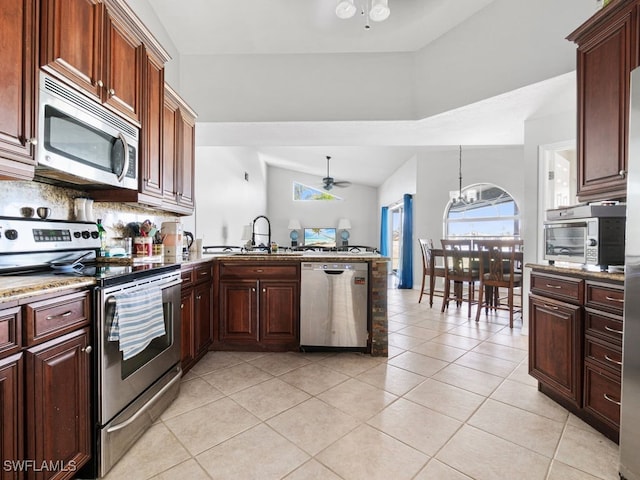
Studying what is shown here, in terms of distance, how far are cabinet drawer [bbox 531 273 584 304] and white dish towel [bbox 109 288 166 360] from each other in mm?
2335

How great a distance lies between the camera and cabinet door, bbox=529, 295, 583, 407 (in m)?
1.74

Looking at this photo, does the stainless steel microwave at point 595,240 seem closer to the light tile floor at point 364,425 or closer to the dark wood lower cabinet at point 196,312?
the light tile floor at point 364,425

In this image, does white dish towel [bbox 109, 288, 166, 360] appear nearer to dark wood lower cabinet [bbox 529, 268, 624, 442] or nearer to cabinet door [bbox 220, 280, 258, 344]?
cabinet door [bbox 220, 280, 258, 344]

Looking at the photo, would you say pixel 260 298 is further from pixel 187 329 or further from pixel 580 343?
pixel 580 343

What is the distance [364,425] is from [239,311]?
4.88 feet

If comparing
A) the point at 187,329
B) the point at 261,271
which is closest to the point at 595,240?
the point at 261,271

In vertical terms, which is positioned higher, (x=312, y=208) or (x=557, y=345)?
(x=312, y=208)

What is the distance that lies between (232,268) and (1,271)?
4.99ft

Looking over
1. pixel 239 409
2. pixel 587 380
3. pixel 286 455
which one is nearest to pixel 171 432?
pixel 239 409

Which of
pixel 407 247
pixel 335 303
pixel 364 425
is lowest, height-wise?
pixel 364 425

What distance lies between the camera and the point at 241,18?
8.91 feet

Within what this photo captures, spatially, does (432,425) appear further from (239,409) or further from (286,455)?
(239,409)

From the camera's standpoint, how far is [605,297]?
158cm

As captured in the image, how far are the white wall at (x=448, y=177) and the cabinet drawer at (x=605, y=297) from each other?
14.9 ft
